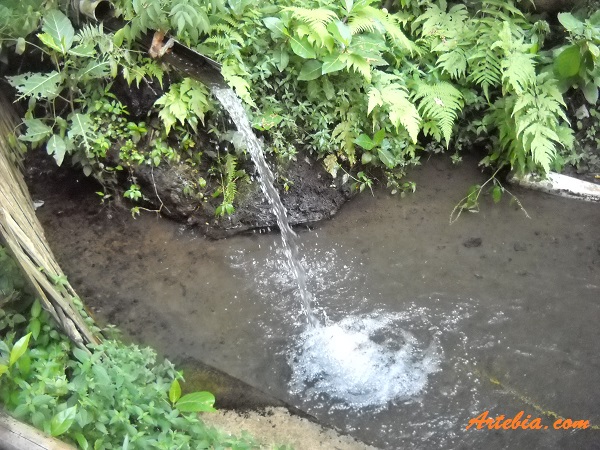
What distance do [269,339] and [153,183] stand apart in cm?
165

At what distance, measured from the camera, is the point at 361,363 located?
11.4 ft

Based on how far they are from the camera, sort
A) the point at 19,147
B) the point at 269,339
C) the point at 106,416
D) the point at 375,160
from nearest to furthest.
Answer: the point at 106,416, the point at 269,339, the point at 19,147, the point at 375,160

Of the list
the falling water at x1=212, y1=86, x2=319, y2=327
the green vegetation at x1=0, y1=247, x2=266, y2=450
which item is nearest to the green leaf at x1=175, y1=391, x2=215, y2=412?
the green vegetation at x1=0, y1=247, x2=266, y2=450

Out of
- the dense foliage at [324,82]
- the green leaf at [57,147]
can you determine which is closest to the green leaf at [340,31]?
the dense foliage at [324,82]

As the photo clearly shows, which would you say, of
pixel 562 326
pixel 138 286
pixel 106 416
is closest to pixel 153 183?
pixel 138 286

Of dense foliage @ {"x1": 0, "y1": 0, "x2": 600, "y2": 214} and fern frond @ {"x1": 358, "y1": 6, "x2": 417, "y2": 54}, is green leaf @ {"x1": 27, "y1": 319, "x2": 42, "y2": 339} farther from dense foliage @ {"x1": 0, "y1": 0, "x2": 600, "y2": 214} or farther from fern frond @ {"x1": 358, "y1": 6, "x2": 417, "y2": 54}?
fern frond @ {"x1": 358, "y1": 6, "x2": 417, "y2": 54}

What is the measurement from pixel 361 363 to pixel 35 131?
295 cm

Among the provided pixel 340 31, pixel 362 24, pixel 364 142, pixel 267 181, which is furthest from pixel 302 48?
pixel 267 181

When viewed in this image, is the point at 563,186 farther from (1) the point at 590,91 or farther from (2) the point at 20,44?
(2) the point at 20,44

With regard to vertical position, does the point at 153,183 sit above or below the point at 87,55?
below

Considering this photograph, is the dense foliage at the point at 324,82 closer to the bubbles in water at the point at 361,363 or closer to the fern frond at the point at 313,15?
the fern frond at the point at 313,15

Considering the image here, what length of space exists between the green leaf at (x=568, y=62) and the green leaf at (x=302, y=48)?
2.25m

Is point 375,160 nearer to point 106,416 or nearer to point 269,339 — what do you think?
point 269,339

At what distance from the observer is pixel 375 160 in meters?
4.61
